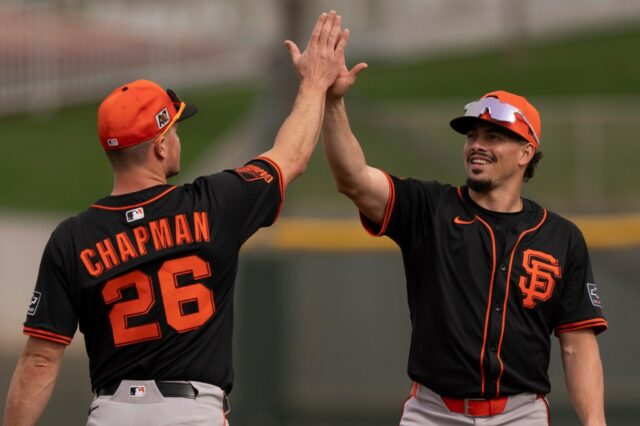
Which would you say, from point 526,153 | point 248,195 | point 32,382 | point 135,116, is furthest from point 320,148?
point 32,382

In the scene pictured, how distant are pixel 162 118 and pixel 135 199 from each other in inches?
12.4

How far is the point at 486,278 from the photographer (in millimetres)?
4922

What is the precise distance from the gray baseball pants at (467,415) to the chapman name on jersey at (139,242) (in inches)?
49.1

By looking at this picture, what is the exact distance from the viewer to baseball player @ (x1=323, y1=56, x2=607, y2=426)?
16.0 feet

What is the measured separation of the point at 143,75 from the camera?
2453cm

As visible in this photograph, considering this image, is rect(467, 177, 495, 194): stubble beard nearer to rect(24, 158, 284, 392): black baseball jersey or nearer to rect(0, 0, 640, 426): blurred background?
rect(24, 158, 284, 392): black baseball jersey

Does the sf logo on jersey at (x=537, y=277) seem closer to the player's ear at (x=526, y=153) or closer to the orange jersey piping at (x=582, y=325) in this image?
the orange jersey piping at (x=582, y=325)

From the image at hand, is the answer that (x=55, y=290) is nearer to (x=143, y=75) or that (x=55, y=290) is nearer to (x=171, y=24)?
(x=143, y=75)

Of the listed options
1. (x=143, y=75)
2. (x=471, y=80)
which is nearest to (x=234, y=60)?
(x=143, y=75)

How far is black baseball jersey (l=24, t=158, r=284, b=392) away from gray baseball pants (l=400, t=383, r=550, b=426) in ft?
3.24

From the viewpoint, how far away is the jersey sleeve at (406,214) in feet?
16.6

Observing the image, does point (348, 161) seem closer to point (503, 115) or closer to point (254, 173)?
point (254, 173)

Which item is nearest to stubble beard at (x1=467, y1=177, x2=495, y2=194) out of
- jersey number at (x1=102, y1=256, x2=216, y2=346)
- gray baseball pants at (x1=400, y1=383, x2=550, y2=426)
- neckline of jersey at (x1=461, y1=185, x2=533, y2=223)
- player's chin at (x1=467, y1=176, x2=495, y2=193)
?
player's chin at (x1=467, y1=176, x2=495, y2=193)

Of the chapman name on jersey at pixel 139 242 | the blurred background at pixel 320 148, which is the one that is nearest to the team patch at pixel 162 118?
the chapman name on jersey at pixel 139 242
